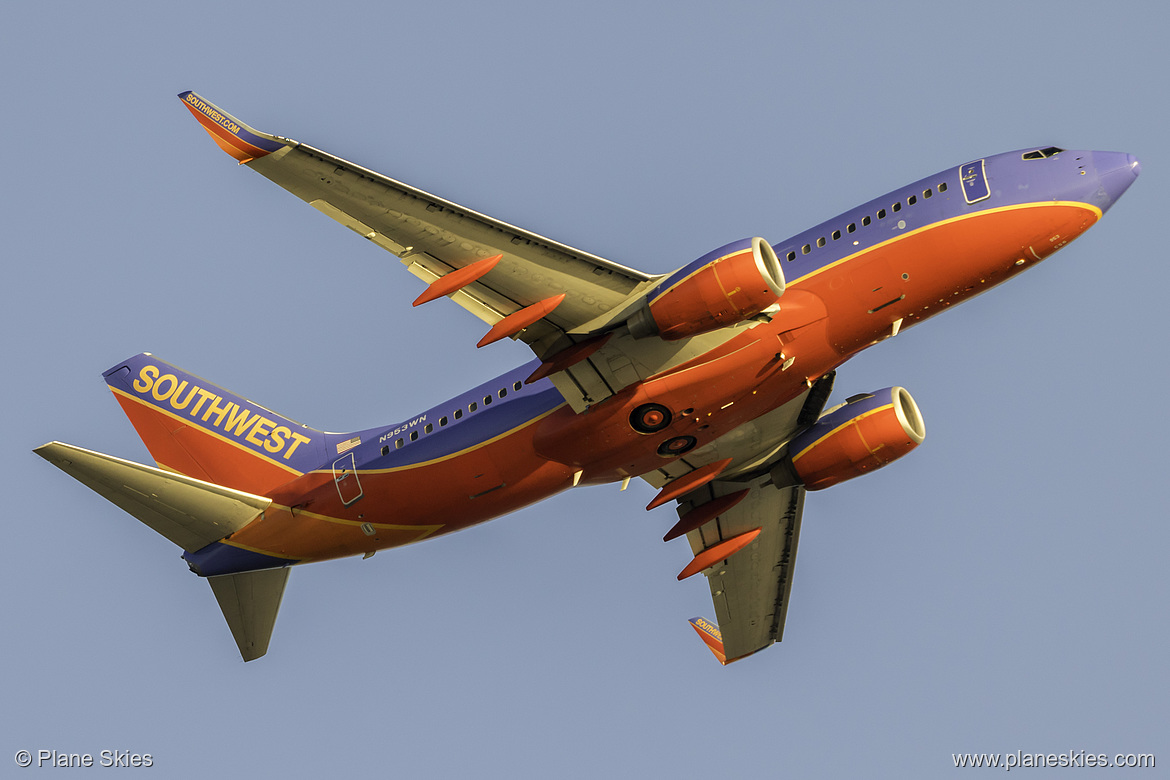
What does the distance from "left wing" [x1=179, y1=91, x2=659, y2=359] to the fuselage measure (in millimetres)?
2111

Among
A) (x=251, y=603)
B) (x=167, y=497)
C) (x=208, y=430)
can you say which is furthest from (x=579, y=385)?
(x=251, y=603)

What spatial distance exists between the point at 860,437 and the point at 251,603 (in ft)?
67.1

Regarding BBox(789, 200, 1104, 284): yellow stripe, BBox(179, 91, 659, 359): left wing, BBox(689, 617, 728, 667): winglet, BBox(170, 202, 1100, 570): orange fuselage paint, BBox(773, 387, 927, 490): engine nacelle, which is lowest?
BBox(689, 617, 728, 667): winglet

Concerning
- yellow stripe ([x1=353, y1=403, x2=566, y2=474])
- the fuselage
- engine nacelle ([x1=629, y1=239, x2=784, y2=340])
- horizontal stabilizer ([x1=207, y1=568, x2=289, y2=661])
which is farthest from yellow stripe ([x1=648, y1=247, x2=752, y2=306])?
horizontal stabilizer ([x1=207, y1=568, x2=289, y2=661])

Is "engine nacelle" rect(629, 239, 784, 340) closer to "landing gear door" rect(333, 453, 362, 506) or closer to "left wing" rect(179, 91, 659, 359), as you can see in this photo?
"left wing" rect(179, 91, 659, 359)

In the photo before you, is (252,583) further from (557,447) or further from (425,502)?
(557,447)

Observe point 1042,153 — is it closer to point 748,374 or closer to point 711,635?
point 748,374

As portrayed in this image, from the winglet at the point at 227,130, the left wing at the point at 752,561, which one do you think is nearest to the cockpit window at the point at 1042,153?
the left wing at the point at 752,561

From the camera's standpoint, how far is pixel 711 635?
46188mm

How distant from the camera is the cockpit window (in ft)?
111

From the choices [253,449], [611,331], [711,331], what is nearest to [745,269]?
[711,331]

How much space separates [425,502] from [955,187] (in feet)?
58.0

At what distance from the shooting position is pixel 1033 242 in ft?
110

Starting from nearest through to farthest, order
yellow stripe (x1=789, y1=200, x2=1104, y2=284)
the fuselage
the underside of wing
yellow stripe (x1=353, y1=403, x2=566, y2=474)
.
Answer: yellow stripe (x1=789, y1=200, x2=1104, y2=284), the fuselage, yellow stripe (x1=353, y1=403, x2=566, y2=474), the underside of wing
